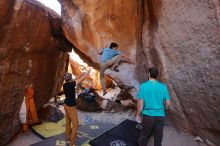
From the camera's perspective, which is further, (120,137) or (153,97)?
(120,137)

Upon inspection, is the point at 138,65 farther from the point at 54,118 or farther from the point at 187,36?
the point at 54,118

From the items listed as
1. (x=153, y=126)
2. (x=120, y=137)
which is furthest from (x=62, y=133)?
(x=153, y=126)

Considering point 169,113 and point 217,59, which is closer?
point 217,59

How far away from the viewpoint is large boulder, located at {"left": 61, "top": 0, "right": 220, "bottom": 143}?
5199mm

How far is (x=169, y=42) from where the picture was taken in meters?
6.10

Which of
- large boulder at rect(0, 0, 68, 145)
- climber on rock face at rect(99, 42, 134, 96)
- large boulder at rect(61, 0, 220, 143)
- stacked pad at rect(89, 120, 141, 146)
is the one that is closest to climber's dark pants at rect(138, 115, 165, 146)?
stacked pad at rect(89, 120, 141, 146)

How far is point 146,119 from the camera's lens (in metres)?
4.36

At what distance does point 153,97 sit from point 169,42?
229 cm

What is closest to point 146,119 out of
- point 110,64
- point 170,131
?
point 170,131

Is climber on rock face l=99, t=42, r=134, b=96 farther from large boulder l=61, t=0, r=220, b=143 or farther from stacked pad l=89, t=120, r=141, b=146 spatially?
stacked pad l=89, t=120, r=141, b=146

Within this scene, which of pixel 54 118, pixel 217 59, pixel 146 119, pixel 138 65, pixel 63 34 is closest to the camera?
pixel 146 119

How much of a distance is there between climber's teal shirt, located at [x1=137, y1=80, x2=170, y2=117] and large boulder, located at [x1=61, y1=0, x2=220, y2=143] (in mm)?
1504

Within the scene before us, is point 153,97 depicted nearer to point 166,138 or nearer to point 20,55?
point 166,138

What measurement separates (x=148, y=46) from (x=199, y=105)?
241 cm
